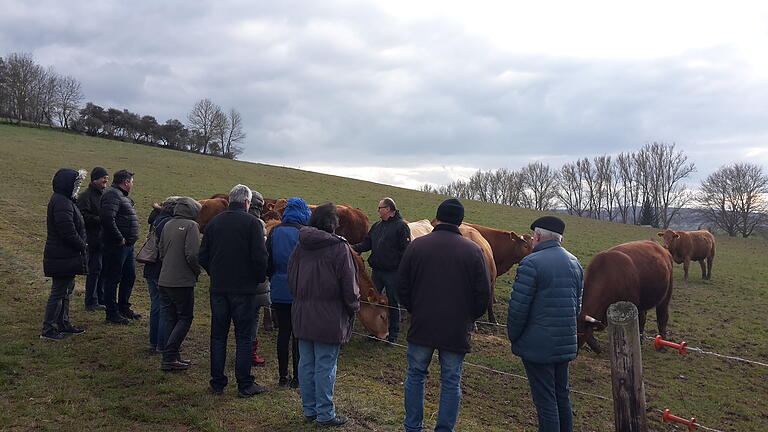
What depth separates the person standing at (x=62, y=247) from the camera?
646 centimetres

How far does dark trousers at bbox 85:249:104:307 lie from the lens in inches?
311

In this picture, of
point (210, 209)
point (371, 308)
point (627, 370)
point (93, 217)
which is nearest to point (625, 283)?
point (371, 308)

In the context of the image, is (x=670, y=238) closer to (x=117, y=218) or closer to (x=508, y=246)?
(x=508, y=246)

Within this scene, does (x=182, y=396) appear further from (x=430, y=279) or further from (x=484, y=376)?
(x=484, y=376)

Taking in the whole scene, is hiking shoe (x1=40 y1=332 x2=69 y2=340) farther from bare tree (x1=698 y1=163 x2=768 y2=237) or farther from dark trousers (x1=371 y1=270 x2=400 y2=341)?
bare tree (x1=698 y1=163 x2=768 y2=237)

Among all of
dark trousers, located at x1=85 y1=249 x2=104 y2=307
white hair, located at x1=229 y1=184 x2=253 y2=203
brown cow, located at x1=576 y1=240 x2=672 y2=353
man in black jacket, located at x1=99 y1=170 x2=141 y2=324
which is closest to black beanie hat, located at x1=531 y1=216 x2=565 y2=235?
white hair, located at x1=229 y1=184 x2=253 y2=203

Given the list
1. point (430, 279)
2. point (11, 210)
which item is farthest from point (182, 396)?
point (11, 210)

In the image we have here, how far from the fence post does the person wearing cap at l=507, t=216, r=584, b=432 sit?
32cm

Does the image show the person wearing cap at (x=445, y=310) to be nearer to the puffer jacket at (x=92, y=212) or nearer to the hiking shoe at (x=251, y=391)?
the hiking shoe at (x=251, y=391)

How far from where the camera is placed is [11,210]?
53.4 feet

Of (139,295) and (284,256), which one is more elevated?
(284,256)

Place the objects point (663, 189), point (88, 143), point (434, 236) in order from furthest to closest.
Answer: point (663, 189) → point (88, 143) → point (434, 236)

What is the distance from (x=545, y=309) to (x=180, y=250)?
3941 mm

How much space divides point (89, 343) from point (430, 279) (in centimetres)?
493
